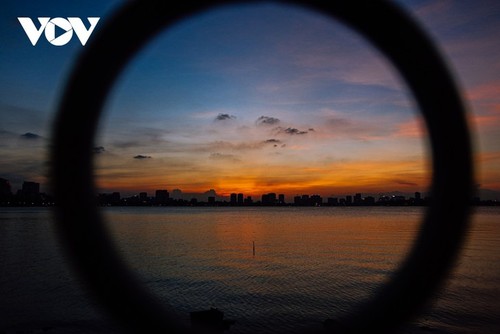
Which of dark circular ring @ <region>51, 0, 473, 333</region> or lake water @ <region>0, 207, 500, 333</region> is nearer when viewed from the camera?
dark circular ring @ <region>51, 0, 473, 333</region>

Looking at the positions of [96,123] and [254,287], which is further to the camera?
[254,287]

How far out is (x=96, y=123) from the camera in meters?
1.53

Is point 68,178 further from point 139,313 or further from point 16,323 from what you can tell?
point 16,323

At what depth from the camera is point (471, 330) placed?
39.2ft

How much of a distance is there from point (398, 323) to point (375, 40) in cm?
110

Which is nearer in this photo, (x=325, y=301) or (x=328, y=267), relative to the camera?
(x=325, y=301)

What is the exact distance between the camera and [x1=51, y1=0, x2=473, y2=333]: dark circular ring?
1.48 meters

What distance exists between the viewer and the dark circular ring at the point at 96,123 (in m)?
1.48

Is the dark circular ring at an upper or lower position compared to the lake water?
upper

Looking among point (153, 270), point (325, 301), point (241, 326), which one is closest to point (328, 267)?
point (325, 301)

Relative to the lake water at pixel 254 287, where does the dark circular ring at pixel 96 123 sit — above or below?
above

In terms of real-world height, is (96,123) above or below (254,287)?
above

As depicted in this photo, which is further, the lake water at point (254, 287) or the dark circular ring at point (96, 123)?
the lake water at point (254, 287)

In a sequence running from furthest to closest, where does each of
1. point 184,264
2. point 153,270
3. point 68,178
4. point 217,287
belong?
point 184,264 < point 153,270 < point 217,287 < point 68,178
